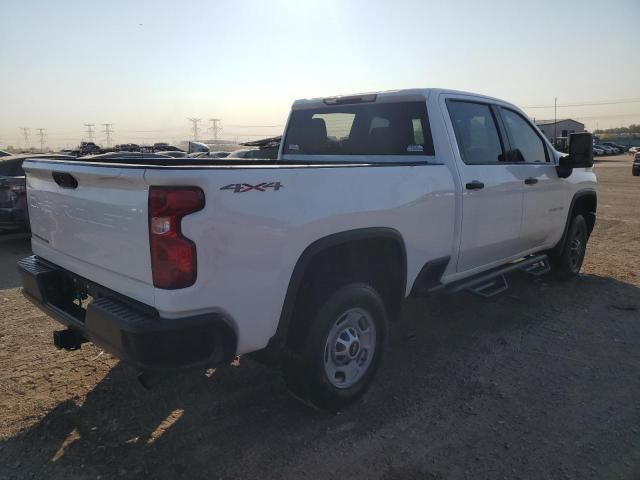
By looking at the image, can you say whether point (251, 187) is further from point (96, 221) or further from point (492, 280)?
point (492, 280)

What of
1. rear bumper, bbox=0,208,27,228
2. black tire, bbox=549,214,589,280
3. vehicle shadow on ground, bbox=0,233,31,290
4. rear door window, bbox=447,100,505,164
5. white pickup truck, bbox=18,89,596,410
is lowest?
vehicle shadow on ground, bbox=0,233,31,290

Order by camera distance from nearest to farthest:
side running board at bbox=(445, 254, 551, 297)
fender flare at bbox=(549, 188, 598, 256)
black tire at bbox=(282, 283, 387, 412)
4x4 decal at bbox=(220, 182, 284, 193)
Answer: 4x4 decal at bbox=(220, 182, 284, 193) → black tire at bbox=(282, 283, 387, 412) → side running board at bbox=(445, 254, 551, 297) → fender flare at bbox=(549, 188, 598, 256)

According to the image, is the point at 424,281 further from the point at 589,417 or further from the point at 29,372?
A: the point at 29,372

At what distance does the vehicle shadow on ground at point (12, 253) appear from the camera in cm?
640

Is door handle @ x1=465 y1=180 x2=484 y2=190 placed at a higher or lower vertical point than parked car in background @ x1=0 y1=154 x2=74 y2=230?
higher

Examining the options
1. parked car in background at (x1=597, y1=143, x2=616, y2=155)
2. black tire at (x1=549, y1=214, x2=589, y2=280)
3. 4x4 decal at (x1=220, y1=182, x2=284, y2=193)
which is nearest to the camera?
4x4 decal at (x1=220, y1=182, x2=284, y2=193)

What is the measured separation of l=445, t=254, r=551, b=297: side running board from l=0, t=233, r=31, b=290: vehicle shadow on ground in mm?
5165

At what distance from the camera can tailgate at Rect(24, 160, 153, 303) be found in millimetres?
2467

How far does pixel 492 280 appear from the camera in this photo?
4715mm

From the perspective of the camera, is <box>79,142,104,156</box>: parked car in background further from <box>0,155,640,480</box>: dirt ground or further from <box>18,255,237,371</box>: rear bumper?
<box>18,255,237,371</box>: rear bumper

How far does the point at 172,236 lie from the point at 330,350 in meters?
1.33

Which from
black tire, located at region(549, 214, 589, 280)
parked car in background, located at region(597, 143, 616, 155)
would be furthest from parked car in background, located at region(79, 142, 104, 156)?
parked car in background, located at region(597, 143, 616, 155)

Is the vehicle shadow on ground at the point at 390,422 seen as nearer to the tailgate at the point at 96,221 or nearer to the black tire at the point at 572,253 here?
the tailgate at the point at 96,221

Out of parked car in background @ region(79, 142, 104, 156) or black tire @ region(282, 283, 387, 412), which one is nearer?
black tire @ region(282, 283, 387, 412)
